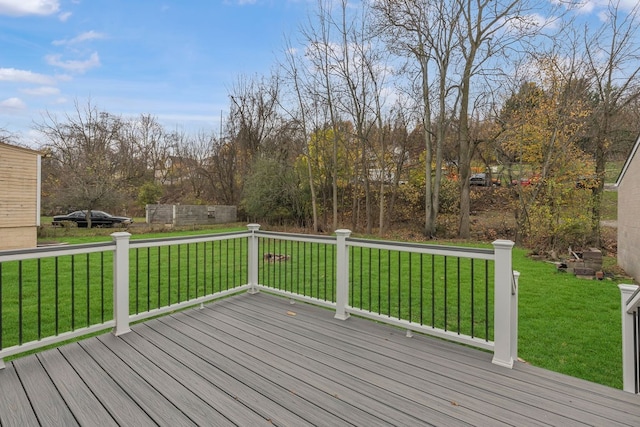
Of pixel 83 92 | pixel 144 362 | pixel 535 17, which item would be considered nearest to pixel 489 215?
pixel 535 17

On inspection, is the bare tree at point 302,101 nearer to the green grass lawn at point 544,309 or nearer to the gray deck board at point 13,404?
the green grass lawn at point 544,309

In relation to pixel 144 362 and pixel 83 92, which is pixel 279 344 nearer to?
pixel 144 362

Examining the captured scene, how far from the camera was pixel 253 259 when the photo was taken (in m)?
4.25

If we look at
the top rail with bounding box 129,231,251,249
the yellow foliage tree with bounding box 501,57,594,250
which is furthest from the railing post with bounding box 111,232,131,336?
the yellow foliage tree with bounding box 501,57,594,250

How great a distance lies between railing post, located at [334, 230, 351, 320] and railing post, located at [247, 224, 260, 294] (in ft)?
4.36

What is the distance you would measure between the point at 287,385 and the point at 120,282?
177cm

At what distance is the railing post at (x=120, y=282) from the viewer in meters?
2.80

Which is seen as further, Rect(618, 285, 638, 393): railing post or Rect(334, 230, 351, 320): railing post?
Rect(334, 230, 351, 320): railing post

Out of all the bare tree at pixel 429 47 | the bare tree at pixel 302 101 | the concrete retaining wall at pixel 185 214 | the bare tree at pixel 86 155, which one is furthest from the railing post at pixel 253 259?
the bare tree at pixel 86 155

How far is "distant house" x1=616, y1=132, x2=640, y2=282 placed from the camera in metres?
6.43

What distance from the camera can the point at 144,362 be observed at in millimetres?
2389

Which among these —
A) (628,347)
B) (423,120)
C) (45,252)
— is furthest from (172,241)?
(423,120)

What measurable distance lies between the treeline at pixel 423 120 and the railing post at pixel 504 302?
7.84 metres

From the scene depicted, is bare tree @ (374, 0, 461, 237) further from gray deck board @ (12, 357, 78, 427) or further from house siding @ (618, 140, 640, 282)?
gray deck board @ (12, 357, 78, 427)
